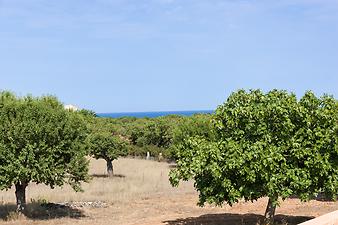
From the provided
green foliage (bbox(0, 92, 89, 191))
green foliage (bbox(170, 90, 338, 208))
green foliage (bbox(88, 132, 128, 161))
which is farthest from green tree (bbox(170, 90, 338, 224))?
green foliage (bbox(88, 132, 128, 161))

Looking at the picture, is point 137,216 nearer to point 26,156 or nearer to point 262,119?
point 26,156

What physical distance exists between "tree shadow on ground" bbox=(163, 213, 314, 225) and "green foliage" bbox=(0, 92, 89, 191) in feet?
20.7

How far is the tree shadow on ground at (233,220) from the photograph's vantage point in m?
20.5

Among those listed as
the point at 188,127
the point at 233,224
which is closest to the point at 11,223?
the point at 233,224

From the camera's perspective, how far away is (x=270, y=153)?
53.3 ft

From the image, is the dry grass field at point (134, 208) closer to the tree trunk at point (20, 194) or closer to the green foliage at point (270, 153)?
the tree trunk at point (20, 194)

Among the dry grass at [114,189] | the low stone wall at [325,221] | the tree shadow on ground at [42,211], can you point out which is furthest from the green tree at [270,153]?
the dry grass at [114,189]

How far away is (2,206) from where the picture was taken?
26.4m

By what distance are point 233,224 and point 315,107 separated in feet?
20.8

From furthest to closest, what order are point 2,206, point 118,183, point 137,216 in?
point 118,183 < point 2,206 < point 137,216

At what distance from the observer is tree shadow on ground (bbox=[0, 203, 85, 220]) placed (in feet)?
78.3

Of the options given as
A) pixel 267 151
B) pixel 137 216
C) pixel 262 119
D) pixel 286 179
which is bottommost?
pixel 137 216

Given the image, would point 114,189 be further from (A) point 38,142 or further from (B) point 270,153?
(B) point 270,153

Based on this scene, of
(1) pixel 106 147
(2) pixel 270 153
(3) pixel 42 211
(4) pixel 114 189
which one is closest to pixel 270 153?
(2) pixel 270 153
